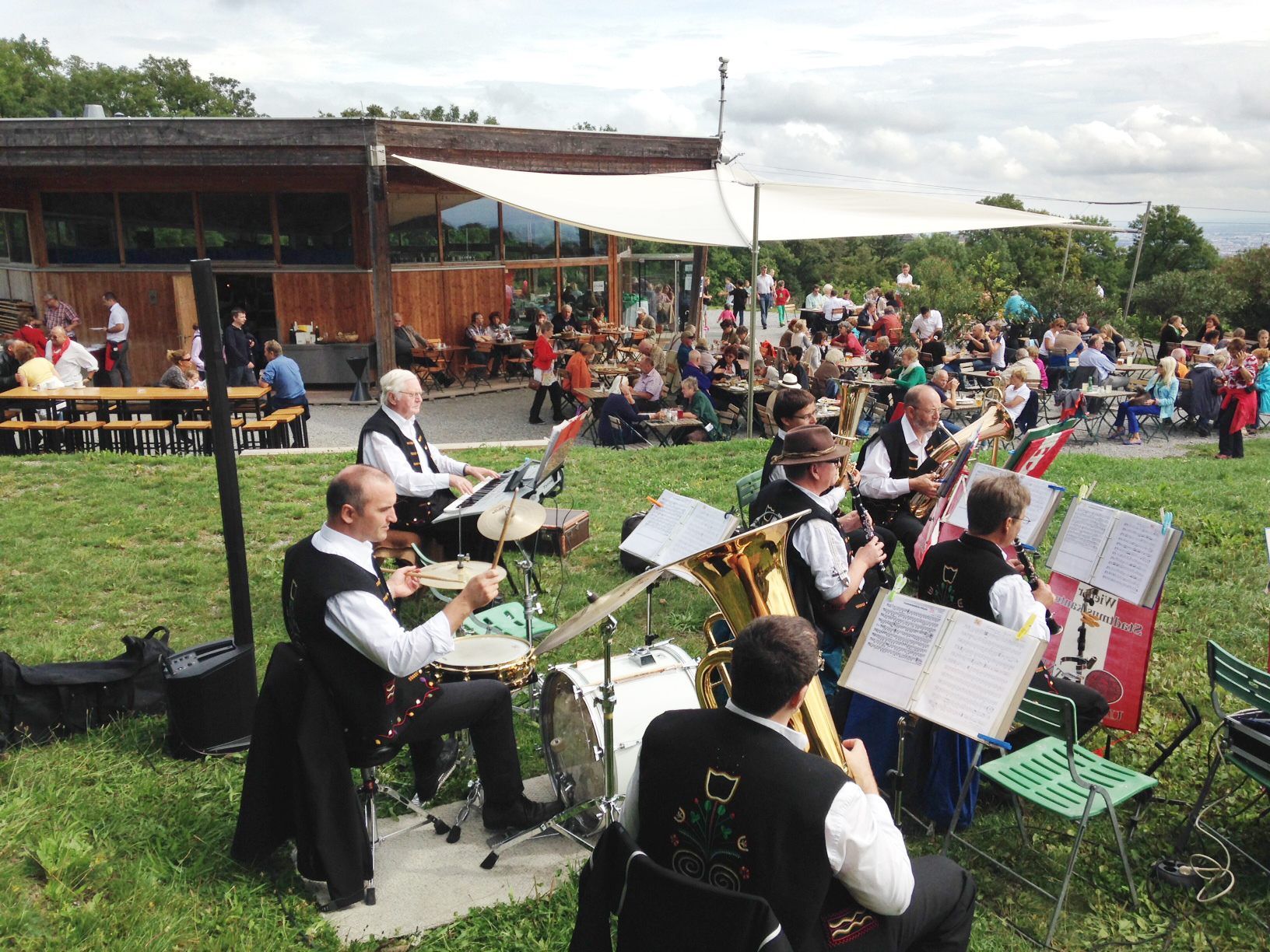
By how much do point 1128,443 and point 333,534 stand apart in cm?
1331

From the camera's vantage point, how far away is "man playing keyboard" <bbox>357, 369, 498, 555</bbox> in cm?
623

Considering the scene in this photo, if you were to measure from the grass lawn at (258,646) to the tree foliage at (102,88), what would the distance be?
5904 centimetres

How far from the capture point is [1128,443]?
14031 millimetres

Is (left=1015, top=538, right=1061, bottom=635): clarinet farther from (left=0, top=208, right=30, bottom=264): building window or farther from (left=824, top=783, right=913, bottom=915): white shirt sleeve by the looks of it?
(left=0, top=208, right=30, bottom=264): building window

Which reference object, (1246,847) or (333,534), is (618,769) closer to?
(333,534)

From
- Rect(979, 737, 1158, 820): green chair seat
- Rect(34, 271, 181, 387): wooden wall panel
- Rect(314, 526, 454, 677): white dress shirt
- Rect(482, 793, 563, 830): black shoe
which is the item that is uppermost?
Rect(34, 271, 181, 387): wooden wall panel

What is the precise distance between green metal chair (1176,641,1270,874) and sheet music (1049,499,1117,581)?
0.89m

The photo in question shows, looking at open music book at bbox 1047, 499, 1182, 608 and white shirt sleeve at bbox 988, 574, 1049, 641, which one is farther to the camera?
open music book at bbox 1047, 499, 1182, 608

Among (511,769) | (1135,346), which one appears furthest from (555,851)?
(1135,346)

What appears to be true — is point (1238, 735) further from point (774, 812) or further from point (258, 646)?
point (258, 646)

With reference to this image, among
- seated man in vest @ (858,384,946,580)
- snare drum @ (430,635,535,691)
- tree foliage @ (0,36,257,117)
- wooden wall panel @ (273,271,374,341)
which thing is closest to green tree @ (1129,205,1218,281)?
wooden wall panel @ (273,271,374,341)

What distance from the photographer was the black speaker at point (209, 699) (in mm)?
4578

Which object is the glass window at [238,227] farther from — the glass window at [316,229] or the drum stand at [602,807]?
the drum stand at [602,807]

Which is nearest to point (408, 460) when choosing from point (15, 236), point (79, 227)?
point (79, 227)
